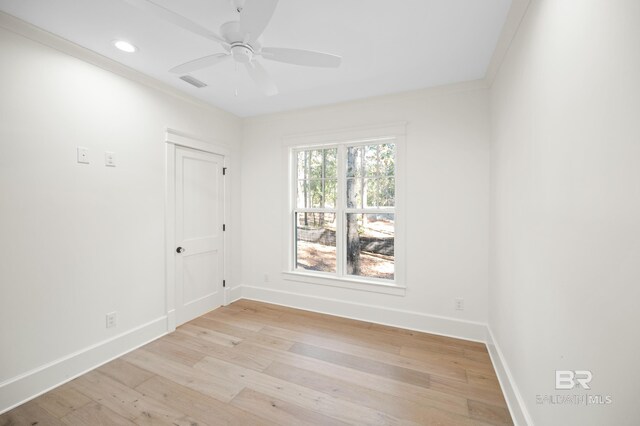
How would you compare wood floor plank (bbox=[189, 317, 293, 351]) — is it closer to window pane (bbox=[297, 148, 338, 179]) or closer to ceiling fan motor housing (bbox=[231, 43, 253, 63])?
window pane (bbox=[297, 148, 338, 179])

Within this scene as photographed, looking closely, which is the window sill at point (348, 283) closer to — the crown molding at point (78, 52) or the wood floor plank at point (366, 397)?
the wood floor plank at point (366, 397)

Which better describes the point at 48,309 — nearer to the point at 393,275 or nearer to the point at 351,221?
the point at 351,221

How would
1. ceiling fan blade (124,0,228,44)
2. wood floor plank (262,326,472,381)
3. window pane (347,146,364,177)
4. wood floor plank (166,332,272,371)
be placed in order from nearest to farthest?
ceiling fan blade (124,0,228,44), wood floor plank (262,326,472,381), wood floor plank (166,332,272,371), window pane (347,146,364,177)

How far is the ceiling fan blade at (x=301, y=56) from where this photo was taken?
5.44 feet

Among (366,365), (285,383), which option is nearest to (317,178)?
(366,365)

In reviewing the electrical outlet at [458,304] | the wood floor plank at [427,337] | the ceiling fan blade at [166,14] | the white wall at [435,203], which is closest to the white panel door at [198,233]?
the white wall at [435,203]

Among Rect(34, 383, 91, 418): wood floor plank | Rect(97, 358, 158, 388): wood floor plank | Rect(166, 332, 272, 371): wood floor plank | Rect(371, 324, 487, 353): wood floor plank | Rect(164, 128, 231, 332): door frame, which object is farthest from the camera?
Rect(164, 128, 231, 332): door frame

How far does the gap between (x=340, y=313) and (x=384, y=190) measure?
1.62 metres

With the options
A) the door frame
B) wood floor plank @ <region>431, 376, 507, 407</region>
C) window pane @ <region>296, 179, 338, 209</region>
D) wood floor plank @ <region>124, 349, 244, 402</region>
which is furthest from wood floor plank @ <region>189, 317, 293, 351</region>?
window pane @ <region>296, 179, 338, 209</region>

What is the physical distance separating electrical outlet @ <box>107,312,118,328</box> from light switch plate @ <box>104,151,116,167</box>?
Result: 1338 mm

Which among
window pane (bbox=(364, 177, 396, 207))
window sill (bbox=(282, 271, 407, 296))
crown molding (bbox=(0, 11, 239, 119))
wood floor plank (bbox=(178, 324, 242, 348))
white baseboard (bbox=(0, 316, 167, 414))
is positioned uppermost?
crown molding (bbox=(0, 11, 239, 119))

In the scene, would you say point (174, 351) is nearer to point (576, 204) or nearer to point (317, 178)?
point (317, 178)

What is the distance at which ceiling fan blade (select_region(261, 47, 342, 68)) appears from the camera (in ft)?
5.44

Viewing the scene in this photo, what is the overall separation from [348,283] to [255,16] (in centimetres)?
280
